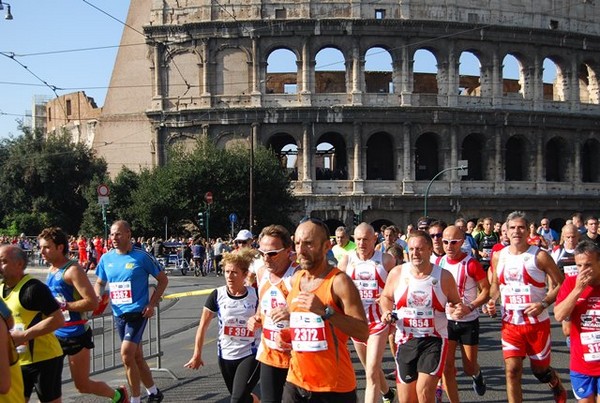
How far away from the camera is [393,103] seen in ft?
127

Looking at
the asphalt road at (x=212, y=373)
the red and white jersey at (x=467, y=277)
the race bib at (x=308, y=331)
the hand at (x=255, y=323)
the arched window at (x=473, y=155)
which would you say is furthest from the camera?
the arched window at (x=473, y=155)

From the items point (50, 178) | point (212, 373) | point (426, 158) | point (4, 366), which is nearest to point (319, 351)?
point (4, 366)

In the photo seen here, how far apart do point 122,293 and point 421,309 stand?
3.07 m

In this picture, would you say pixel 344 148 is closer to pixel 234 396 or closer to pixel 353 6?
pixel 353 6

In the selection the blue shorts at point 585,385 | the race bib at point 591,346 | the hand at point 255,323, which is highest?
the hand at point 255,323

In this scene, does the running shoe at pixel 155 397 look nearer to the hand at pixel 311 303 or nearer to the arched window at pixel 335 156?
the hand at pixel 311 303

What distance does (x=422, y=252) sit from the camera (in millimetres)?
6508

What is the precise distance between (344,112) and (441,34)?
255 inches

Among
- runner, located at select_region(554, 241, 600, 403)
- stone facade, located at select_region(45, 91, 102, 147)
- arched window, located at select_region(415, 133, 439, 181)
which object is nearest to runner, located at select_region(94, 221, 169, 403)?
runner, located at select_region(554, 241, 600, 403)

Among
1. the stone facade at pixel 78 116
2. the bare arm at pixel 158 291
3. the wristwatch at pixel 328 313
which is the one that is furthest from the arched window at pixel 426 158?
the wristwatch at pixel 328 313

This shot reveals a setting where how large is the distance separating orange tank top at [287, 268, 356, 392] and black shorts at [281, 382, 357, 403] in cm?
3

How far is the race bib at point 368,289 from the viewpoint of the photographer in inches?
326

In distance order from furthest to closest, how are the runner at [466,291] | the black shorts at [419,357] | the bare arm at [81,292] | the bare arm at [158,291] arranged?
the runner at [466,291] < the bare arm at [158,291] < the bare arm at [81,292] < the black shorts at [419,357]

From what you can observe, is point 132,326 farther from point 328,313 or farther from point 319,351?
point 328,313
